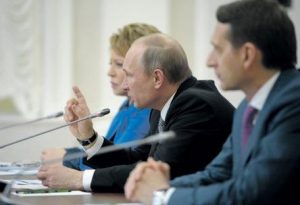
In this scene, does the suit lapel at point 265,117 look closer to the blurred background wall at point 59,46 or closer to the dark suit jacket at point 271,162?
the dark suit jacket at point 271,162

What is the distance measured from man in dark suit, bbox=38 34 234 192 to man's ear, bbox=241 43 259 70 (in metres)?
0.60

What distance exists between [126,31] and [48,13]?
162cm

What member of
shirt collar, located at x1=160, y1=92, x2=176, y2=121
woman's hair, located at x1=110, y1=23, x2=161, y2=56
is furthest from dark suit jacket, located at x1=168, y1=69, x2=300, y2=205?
woman's hair, located at x1=110, y1=23, x2=161, y2=56

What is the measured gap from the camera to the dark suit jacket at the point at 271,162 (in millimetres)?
1603

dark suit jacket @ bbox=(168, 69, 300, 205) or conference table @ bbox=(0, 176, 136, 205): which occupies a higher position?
dark suit jacket @ bbox=(168, 69, 300, 205)

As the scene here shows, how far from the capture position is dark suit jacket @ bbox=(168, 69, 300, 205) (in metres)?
1.60

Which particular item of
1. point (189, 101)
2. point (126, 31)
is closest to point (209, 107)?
point (189, 101)

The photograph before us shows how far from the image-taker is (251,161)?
1.67 meters

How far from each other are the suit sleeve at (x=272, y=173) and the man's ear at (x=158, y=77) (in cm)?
102

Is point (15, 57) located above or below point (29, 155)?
above

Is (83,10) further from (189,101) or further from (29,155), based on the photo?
(189,101)

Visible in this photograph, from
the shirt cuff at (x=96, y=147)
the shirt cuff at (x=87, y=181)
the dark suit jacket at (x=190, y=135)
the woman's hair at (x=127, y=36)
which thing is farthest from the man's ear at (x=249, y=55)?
the woman's hair at (x=127, y=36)

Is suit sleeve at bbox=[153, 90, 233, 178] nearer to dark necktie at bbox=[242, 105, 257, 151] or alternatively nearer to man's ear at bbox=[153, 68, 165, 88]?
man's ear at bbox=[153, 68, 165, 88]

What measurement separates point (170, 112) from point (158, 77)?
23 centimetres
